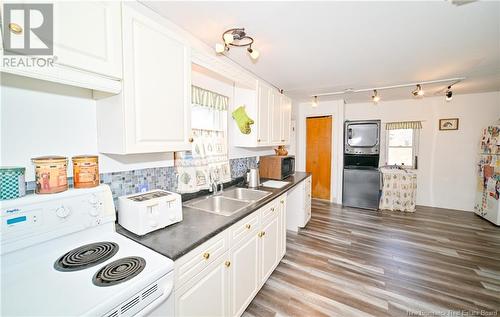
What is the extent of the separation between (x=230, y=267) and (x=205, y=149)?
1176 mm

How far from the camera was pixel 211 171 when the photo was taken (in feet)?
7.06

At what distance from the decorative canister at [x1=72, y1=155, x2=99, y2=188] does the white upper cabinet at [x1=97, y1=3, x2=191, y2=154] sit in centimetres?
12

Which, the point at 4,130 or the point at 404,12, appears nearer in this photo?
the point at 4,130

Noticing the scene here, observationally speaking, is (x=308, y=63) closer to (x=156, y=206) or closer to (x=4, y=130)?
(x=156, y=206)

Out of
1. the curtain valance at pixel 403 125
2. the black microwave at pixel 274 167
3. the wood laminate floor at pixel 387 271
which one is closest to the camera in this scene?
the wood laminate floor at pixel 387 271

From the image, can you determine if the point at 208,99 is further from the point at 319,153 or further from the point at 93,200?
the point at 319,153

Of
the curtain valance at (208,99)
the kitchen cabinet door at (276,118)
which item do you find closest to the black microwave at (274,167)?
the kitchen cabinet door at (276,118)

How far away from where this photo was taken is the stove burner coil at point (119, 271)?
2.56 ft

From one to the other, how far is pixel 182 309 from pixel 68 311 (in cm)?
55

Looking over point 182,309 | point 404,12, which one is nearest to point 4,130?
point 182,309

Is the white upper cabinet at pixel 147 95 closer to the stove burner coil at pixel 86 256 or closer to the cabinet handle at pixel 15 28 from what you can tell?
the cabinet handle at pixel 15 28

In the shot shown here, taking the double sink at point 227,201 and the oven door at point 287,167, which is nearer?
the double sink at point 227,201

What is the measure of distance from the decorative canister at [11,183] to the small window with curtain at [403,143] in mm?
5555

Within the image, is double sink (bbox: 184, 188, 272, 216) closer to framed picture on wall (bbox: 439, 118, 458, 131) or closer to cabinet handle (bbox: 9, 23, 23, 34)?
cabinet handle (bbox: 9, 23, 23, 34)
